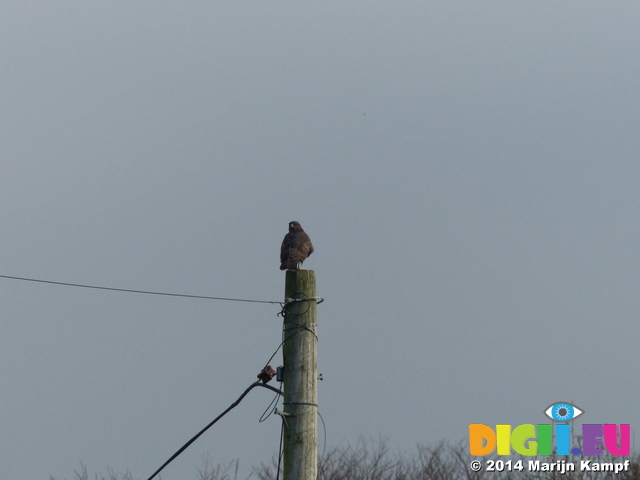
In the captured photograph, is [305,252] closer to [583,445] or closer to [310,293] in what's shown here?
[310,293]

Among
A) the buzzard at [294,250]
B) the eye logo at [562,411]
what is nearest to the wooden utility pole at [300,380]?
the buzzard at [294,250]

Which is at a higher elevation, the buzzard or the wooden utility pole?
the buzzard

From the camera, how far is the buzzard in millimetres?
12914

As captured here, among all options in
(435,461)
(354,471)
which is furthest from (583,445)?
(354,471)

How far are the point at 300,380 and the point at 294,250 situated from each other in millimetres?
4286

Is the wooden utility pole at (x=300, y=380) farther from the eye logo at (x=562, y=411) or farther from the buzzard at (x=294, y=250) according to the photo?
the eye logo at (x=562, y=411)

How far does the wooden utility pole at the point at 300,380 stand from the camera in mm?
8664

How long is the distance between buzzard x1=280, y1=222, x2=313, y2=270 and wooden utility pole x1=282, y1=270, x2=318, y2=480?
3.59m

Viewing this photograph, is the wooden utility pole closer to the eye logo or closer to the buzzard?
the buzzard

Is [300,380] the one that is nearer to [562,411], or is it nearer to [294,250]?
[294,250]

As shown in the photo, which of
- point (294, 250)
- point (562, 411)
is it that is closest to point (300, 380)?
point (294, 250)

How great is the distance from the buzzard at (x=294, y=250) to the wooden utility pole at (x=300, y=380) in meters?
3.59

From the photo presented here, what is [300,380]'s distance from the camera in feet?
29.0

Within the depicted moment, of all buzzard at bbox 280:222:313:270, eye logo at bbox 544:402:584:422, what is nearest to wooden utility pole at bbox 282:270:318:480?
buzzard at bbox 280:222:313:270
